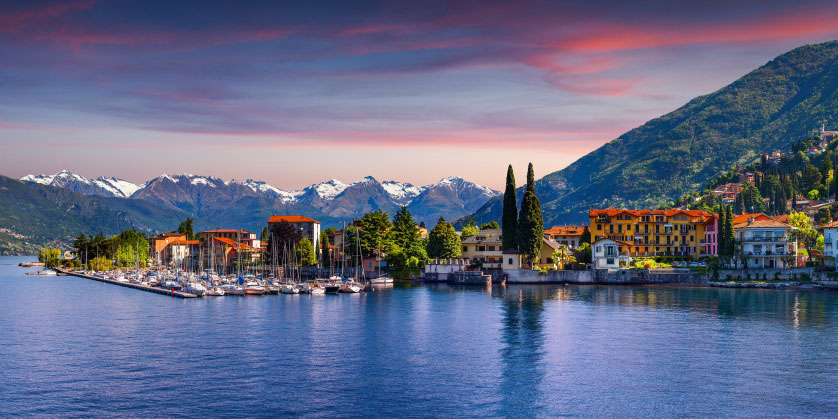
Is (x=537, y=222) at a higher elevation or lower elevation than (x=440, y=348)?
higher

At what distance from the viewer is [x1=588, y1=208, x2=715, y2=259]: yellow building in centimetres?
17300

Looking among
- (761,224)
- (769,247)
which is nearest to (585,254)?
Answer: (761,224)

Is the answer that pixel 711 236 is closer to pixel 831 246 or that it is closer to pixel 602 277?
pixel 831 246

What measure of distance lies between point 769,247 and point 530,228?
1946 inches

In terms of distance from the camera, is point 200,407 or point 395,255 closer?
point 200,407

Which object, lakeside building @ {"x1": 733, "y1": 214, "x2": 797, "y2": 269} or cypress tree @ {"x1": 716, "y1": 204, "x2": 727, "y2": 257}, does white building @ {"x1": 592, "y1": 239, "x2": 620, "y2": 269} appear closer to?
cypress tree @ {"x1": 716, "y1": 204, "x2": 727, "y2": 257}

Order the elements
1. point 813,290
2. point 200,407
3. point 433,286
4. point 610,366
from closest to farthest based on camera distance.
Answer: point 200,407 → point 610,366 → point 813,290 → point 433,286

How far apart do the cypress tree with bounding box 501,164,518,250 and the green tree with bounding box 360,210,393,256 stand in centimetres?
3124

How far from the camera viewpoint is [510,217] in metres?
160

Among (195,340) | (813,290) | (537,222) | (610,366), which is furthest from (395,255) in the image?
(610,366)

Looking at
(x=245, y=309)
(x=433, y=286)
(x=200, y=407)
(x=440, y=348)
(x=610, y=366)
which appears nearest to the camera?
(x=200, y=407)

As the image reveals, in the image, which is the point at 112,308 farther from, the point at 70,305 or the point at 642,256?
the point at 642,256

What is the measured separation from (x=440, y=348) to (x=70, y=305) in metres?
69.1

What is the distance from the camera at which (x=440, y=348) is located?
2699 inches
